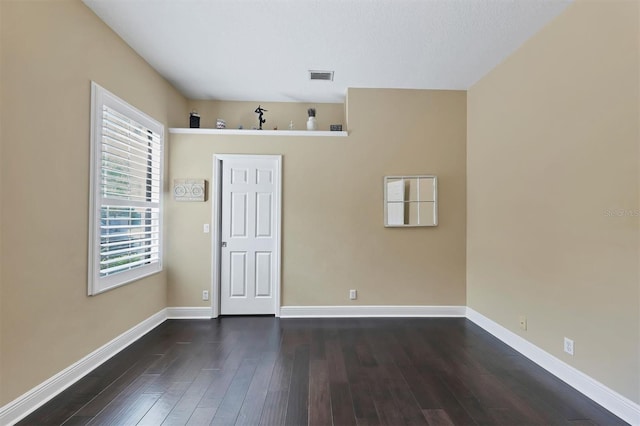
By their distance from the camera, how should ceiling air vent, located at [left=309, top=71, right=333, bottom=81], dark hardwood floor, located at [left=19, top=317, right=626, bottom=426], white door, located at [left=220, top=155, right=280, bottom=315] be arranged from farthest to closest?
white door, located at [left=220, top=155, right=280, bottom=315] → ceiling air vent, located at [left=309, top=71, right=333, bottom=81] → dark hardwood floor, located at [left=19, top=317, right=626, bottom=426]

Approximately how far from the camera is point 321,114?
4152 millimetres

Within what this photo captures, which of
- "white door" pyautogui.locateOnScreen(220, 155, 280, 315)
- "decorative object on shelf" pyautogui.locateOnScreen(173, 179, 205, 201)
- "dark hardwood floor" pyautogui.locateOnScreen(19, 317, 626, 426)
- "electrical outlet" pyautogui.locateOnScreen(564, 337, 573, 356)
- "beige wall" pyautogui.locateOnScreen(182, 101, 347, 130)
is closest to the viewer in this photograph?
"dark hardwood floor" pyautogui.locateOnScreen(19, 317, 626, 426)

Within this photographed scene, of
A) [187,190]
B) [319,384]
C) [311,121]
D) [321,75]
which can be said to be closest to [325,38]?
[321,75]

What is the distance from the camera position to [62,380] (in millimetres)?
2162

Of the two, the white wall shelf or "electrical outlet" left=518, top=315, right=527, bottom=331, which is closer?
"electrical outlet" left=518, top=315, right=527, bottom=331

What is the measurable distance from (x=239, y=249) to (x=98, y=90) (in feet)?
7.20

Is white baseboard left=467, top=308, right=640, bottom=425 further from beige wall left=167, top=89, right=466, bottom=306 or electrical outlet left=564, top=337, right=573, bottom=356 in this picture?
beige wall left=167, top=89, right=466, bottom=306

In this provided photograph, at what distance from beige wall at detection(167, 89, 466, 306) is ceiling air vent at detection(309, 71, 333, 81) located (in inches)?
19.8

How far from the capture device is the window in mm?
2465

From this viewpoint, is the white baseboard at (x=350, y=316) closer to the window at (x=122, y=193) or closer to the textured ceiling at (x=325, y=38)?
the window at (x=122, y=193)

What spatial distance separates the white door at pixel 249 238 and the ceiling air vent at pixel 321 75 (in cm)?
113

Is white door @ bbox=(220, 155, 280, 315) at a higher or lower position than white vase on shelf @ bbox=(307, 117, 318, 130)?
lower

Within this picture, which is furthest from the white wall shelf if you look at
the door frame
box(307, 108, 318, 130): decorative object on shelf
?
the door frame

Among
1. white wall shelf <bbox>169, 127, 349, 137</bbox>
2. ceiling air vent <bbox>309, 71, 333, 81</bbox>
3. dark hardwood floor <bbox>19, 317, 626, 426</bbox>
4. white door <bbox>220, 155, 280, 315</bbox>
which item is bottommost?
dark hardwood floor <bbox>19, 317, 626, 426</bbox>
